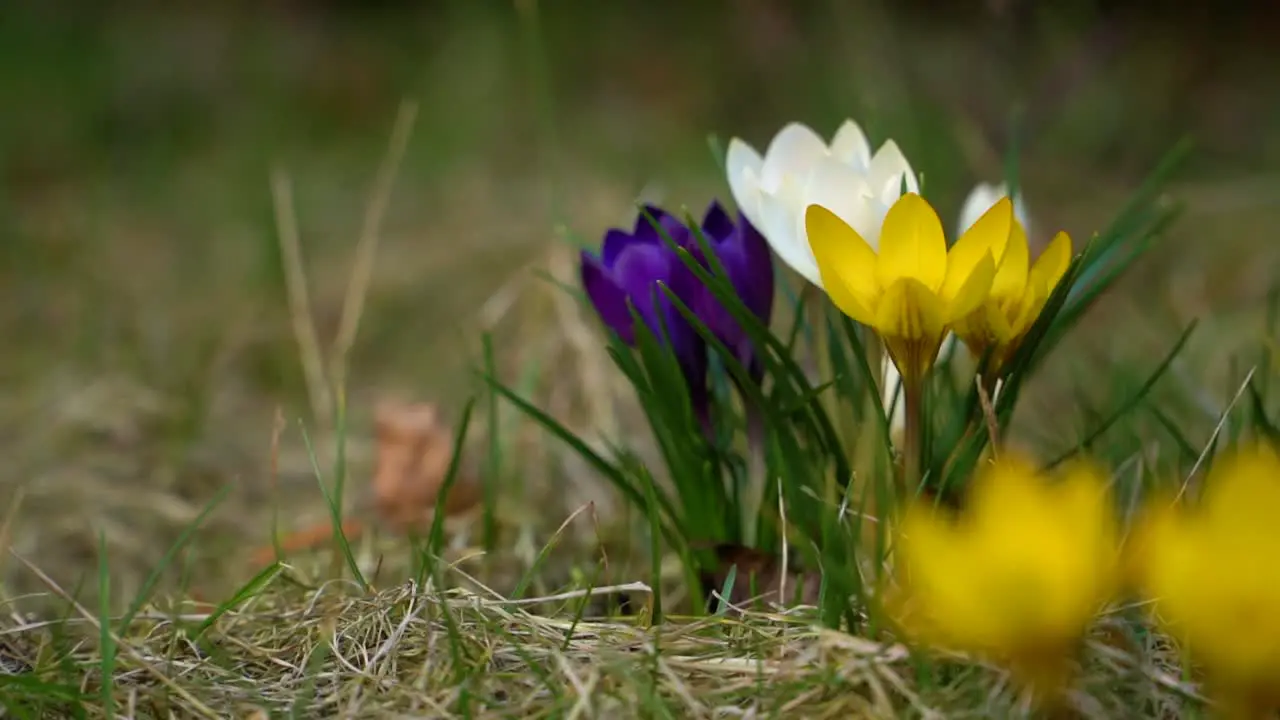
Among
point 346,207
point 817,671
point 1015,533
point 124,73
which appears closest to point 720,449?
point 817,671

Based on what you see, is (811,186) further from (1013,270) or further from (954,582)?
(954,582)

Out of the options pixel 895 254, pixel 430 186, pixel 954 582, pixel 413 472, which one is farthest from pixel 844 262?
pixel 430 186

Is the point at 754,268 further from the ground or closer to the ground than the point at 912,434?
further from the ground

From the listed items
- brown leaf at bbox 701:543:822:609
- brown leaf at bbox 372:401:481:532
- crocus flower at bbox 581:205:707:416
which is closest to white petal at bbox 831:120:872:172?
crocus flower at bbox 581:205:707:416

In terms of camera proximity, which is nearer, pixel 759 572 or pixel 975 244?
pixel 975 244

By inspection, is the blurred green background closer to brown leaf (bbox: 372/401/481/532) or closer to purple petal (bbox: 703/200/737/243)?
brown leaf (bbox: 372/401/481/532)

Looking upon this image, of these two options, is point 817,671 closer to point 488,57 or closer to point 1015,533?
point 1015,533
